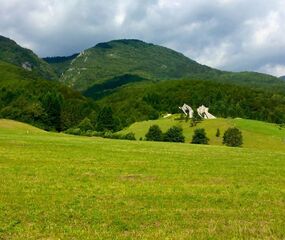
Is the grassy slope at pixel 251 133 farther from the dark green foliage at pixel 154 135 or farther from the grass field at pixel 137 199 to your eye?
the grass field at pixel 137 199

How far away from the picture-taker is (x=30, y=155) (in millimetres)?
46938

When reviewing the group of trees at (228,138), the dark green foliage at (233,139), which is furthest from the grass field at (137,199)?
the group of trees at (228,138)

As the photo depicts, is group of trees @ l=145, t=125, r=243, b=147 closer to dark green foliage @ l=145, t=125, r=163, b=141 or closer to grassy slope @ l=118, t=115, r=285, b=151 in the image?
dark green foliage @ l=145, t=125, r=163, b=141

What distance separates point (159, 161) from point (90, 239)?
2918 centimetres

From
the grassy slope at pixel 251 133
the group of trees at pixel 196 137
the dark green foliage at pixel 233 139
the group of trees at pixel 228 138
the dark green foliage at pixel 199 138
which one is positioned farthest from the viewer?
the grassy slope at pixel 251 133

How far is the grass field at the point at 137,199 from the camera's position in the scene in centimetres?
1970

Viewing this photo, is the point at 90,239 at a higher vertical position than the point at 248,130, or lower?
lower

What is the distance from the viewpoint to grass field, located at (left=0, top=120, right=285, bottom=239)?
A: 1970 cm

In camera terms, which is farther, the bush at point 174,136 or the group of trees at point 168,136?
the bush at point 174,136

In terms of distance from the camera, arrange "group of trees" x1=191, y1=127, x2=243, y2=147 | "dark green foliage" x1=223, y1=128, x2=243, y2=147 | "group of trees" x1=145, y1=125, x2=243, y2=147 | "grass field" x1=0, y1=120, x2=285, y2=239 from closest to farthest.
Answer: "grass field" x1=0, y1=120, x2=285, y2=239 → "dark green foliage" x1=223, y1=128, x2=243, y2=147 → "group of trees" x1=191, y1=127, x2=243, y2=147 → "group of trees" x1=145, y1=125, x2=243, y2=147

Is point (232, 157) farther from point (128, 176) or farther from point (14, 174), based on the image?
point (14, 174)

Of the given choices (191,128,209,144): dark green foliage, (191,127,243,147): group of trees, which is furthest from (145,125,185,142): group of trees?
(191,127,243,147): group of trees

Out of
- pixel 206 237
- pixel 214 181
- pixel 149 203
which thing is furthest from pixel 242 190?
pixel 206 237

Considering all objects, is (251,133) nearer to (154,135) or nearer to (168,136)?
(168,136)
